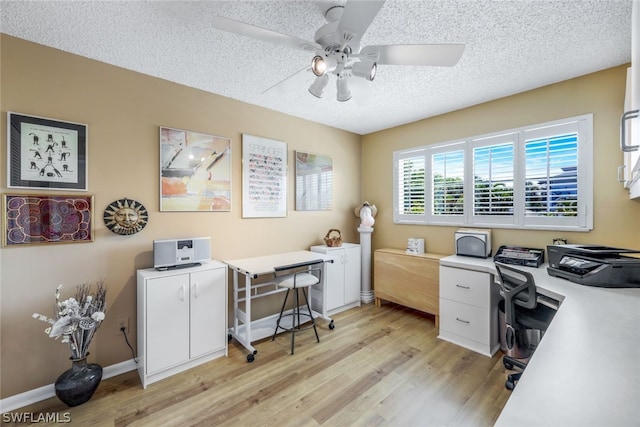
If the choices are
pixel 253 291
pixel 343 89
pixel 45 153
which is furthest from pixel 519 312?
pixel 45 153

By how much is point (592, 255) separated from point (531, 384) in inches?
72.9

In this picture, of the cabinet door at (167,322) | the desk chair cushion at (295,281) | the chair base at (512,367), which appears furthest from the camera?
the desk chair cushion at (295,281)

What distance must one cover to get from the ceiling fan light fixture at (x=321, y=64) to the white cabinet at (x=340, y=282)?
219cm

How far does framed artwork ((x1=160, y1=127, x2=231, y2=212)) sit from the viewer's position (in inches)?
96.2

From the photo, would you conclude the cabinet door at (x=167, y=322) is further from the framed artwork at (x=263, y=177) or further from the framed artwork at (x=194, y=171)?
the framed artwork at (x=263, y=177)

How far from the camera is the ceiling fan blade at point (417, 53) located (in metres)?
1.43

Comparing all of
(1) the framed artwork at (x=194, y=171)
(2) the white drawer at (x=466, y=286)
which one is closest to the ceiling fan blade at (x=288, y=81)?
(1) the framed artwork at (x=194, y=171)

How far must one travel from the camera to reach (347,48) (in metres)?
1.49

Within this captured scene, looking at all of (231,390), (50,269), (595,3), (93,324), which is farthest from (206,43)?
(231,390)

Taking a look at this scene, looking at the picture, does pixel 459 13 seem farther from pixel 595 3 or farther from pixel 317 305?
pixel 317 305

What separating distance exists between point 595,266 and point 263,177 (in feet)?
9.50

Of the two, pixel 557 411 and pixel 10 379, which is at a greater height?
pixel 557 411

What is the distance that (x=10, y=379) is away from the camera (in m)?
1.82

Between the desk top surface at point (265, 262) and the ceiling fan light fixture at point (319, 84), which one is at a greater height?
the ceiling fan light fixture at point (319, 84)
